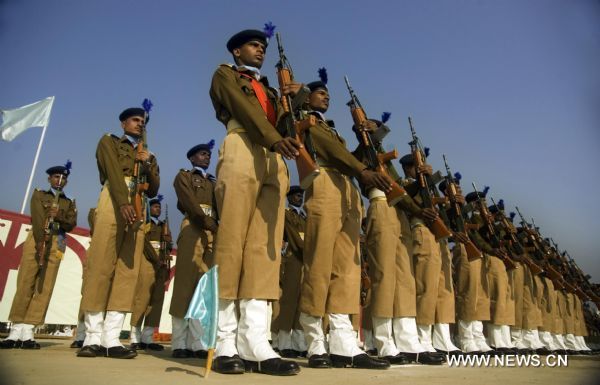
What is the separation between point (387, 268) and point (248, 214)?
2.05 metres

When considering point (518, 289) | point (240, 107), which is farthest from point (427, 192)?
point (518, 289)

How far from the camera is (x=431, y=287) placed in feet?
18.4

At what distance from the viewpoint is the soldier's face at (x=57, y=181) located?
666 cm

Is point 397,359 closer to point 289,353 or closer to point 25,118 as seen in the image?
point 289,353

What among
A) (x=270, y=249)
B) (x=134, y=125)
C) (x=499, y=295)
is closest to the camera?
(x=270, y=249)

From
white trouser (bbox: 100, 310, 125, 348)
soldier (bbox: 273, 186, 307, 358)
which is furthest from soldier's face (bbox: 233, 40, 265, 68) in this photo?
soldier (bbox: 273, 186, 307, 358)

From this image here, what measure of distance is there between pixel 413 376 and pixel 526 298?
739 centimetres

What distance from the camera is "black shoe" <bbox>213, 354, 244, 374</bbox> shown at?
2834 mm

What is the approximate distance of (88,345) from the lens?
4.03 meters

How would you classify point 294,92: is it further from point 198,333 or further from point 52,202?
point 52,202

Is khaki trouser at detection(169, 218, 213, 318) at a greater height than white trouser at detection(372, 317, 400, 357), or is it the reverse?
khaki trouser at detection(169, 218, 213, 318)

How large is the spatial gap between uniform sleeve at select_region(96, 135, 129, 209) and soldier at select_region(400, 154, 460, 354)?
3725 millimetres

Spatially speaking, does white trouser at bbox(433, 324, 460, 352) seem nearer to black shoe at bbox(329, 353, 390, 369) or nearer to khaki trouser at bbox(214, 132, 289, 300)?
black shoe at bbox(329, 353, 390, 369)

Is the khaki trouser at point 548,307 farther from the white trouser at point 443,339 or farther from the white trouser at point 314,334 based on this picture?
the white trouser at point 314,334
